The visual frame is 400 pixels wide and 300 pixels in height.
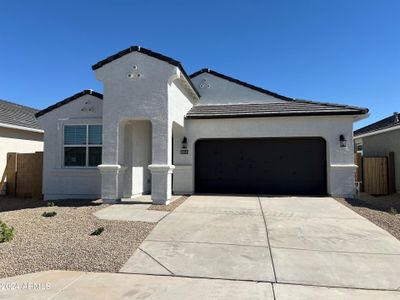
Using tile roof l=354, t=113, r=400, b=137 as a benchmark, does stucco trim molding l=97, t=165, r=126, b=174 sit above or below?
below

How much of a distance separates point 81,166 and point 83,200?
1540 mm

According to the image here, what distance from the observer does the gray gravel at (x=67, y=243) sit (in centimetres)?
493

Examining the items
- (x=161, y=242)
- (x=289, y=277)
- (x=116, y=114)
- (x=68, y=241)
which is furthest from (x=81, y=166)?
(x=289, y=277)

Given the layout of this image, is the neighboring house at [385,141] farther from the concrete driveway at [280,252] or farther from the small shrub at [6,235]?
the small shrub at [6,235]

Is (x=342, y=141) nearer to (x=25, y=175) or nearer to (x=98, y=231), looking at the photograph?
(x=98, y=231)

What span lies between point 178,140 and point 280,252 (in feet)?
28.0

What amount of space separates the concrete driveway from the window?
16.4 feet

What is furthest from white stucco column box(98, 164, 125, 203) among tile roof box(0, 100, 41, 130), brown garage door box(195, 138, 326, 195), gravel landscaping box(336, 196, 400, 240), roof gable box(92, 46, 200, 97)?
gravel landscaping box(336, 196, 400, 240)

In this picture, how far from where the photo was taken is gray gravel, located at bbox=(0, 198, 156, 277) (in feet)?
16.2

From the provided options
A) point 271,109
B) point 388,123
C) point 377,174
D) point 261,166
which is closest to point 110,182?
point 261,166

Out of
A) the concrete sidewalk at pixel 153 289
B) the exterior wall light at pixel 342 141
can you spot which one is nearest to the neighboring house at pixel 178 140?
the exterior wall light at pixel 342 141

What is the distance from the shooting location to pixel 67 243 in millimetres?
5957

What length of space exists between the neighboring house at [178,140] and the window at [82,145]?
4 centimetres

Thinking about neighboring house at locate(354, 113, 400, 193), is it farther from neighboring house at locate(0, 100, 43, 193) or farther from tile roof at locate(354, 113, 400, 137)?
neighboring house at locate(0, 100, 43, 193)
